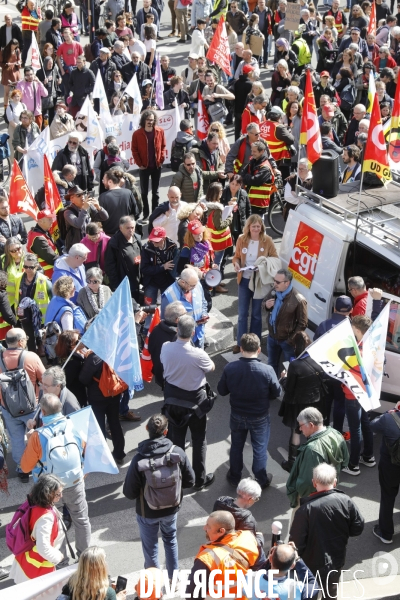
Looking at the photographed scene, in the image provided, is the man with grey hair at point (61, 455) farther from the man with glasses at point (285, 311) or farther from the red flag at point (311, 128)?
the red flag at point (311, 128)

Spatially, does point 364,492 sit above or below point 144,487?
below

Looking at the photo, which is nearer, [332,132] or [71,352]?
[71,352]

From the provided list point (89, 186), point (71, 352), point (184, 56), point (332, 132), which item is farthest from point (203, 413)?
point (184, 56)

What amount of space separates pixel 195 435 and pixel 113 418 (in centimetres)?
82

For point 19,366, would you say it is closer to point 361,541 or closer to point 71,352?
point 71,352

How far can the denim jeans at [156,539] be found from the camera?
22.2 ft

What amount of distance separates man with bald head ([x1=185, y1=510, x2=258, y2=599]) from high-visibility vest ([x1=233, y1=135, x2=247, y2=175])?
7.35 m

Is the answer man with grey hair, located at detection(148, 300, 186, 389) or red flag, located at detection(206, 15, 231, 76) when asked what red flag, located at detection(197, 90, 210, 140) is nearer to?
red flag, located at detection(206, 15, 231, 76)

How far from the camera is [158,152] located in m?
13.2

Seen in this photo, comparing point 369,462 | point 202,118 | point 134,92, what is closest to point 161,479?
point 369,462

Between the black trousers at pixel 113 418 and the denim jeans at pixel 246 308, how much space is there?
99.6 inches

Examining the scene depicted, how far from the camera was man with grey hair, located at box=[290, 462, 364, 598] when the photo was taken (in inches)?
249

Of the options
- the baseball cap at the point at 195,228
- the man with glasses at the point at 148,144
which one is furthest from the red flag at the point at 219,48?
the baseball cap at the point at 195,228

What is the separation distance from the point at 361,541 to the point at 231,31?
15.1 m
